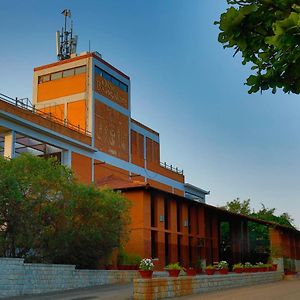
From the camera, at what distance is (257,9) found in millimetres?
5133

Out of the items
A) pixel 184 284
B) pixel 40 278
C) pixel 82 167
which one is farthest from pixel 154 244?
pixel 40 278

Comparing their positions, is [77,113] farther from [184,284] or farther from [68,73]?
[184,284]

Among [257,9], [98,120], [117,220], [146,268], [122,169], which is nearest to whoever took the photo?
[257,9]

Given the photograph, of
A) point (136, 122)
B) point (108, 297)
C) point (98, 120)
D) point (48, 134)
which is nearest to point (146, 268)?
point (108, 297)

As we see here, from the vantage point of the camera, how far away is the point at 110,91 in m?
43.0

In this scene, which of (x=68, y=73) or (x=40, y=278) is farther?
(x=68, y=73)

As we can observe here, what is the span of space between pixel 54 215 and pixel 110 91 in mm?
25554

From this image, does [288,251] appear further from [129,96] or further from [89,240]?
[89,240]

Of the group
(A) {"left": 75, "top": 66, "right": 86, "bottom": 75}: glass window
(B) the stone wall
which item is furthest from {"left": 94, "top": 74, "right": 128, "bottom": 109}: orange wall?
(B) the stone wall

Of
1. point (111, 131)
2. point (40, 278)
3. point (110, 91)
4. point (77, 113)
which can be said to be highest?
point (110, 91)

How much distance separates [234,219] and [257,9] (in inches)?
1501

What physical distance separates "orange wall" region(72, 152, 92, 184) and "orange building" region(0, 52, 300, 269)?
2.9 inches

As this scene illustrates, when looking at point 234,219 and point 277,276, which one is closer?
point 277,276

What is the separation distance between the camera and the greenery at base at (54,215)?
1734 centimetres
